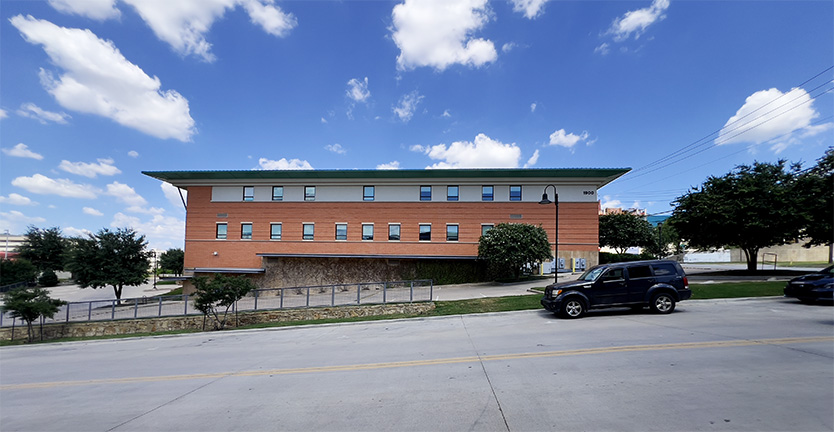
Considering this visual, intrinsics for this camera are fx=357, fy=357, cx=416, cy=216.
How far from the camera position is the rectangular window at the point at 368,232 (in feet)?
104

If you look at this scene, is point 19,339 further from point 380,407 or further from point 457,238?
point 457,238

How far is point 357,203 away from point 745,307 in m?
26.3

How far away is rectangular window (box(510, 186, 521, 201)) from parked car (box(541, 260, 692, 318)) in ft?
63.1

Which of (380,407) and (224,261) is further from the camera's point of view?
(224,261)

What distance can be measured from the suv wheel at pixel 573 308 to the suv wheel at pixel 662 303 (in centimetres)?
238

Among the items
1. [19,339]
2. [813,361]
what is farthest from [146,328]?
[813,361]

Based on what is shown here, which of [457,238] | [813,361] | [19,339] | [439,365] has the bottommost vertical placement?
[19,339]

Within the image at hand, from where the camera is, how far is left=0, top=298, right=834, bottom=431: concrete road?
14.2 feet

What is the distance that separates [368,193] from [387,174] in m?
2.59

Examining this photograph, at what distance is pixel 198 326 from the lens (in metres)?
17.8

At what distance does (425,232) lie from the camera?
31516 mm

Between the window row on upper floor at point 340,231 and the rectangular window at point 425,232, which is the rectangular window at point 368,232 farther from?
the rectangular window at point 425,232

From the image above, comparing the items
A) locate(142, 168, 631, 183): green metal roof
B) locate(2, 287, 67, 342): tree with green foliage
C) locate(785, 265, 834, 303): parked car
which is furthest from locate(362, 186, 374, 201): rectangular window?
locate(785, 265, 834, 303): parked car

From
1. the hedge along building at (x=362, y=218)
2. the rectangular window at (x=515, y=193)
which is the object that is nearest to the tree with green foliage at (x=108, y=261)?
the hedge along building at (x=362, y=218)
